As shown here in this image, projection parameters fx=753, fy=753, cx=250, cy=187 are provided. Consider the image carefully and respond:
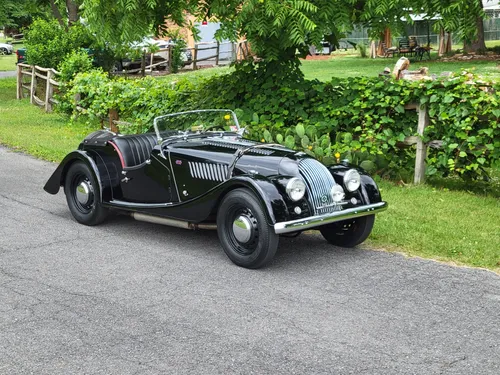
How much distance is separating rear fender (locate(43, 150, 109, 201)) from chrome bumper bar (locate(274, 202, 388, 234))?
8.47 feet

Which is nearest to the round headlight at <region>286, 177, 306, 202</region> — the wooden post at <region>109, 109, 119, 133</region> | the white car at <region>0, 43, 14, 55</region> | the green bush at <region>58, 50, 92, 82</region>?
the wooden post at <region>109, 109, 119, 133</region>

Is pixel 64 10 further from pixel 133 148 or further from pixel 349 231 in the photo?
pixel 349 231

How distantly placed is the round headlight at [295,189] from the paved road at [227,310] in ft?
2.23

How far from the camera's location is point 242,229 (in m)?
6.71

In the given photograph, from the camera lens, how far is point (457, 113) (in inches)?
373

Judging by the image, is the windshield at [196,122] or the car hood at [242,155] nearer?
the car hood at [242,155]

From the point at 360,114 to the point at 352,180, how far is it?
360 cm

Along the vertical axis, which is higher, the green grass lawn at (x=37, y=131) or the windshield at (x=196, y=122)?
the windshield at (x=196, y=122)

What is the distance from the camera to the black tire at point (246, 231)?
21.5 ft

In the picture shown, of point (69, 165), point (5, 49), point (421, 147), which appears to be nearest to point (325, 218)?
point (69, 165)

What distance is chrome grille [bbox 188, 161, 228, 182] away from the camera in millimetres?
7270

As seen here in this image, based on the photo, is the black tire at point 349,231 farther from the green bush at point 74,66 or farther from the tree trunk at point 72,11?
the tree trunk at point 72,11

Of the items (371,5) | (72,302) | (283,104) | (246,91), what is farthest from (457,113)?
(72,302)

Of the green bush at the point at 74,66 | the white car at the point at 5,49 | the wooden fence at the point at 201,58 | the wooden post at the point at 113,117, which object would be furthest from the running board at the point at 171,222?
→ the white car at the point at 5,49
